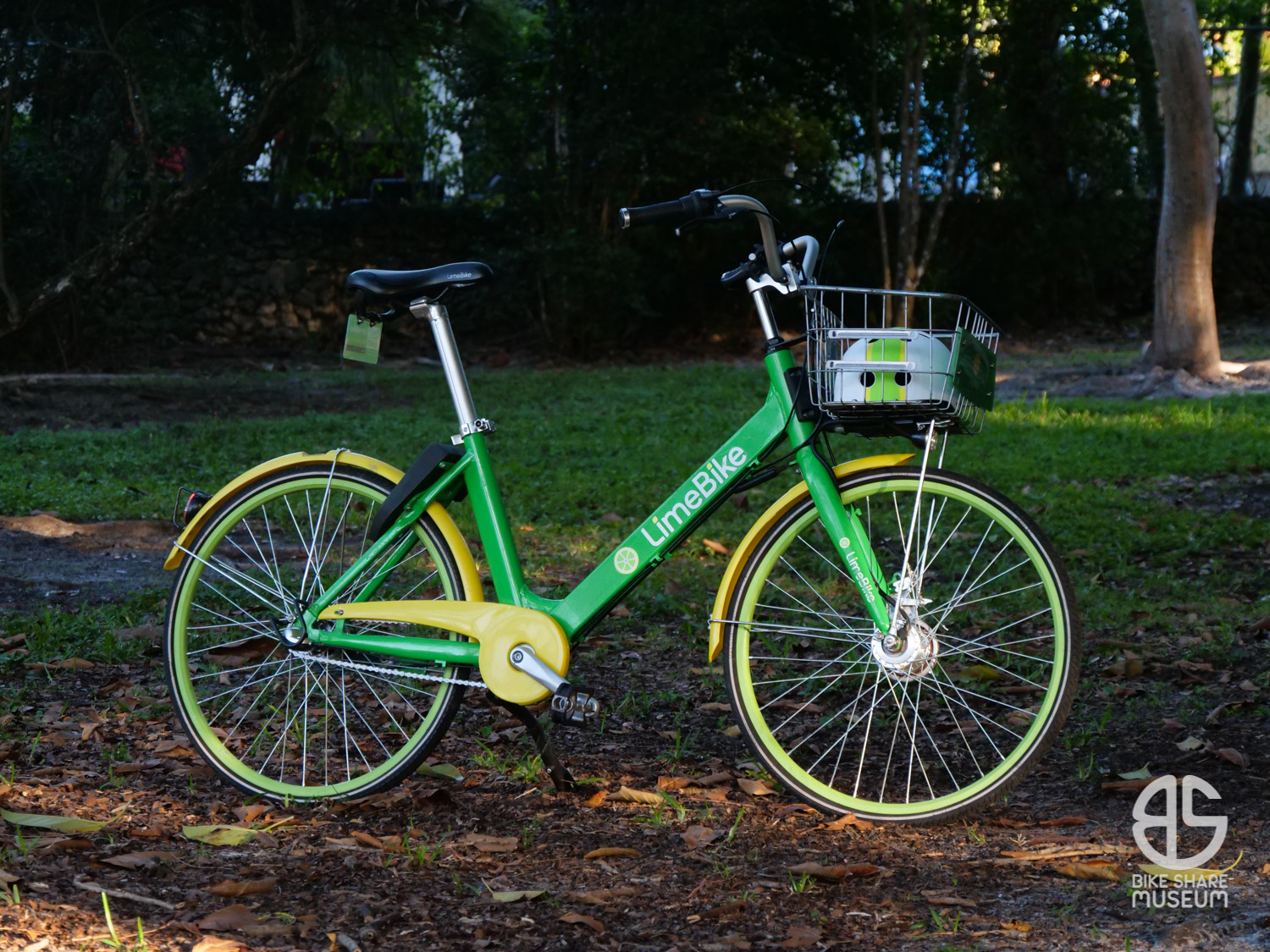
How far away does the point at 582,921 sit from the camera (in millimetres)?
2518

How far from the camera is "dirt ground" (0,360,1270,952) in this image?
2.46 metres

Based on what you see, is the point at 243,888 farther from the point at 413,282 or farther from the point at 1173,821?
the point at 1173,821

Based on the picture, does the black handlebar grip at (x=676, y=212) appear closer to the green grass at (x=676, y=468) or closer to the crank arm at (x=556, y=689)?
the crank arm at (x=556, y=689)

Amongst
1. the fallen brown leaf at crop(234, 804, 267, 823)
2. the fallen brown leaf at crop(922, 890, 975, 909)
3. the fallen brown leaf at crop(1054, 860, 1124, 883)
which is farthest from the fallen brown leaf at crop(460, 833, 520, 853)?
the fallen brown leaf at crop(1054, 860, 1124, 883)

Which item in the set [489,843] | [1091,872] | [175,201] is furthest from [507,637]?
[175,201]

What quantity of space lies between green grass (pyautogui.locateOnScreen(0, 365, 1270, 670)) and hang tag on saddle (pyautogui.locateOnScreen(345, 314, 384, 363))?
1.72 m

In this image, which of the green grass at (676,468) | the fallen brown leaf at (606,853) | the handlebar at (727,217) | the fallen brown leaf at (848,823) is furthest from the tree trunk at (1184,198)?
the fallen brown leaf at (606,853)

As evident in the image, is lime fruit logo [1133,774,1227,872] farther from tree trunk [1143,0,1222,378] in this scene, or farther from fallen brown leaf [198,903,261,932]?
tree trunk [1143,0,1222,378]

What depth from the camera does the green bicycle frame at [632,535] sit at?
304cm

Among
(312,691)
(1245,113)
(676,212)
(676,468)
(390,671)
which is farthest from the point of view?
(1245,113)

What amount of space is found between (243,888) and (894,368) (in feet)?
5.49

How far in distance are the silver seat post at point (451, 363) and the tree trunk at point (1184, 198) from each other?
8741 mm

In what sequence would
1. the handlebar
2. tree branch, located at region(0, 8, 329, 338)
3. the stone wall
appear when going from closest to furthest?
1. the handlebar
2. tree branch, located at region(0, 8, 329, 338)
3. the stone wall

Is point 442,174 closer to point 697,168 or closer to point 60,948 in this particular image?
point 697,168
